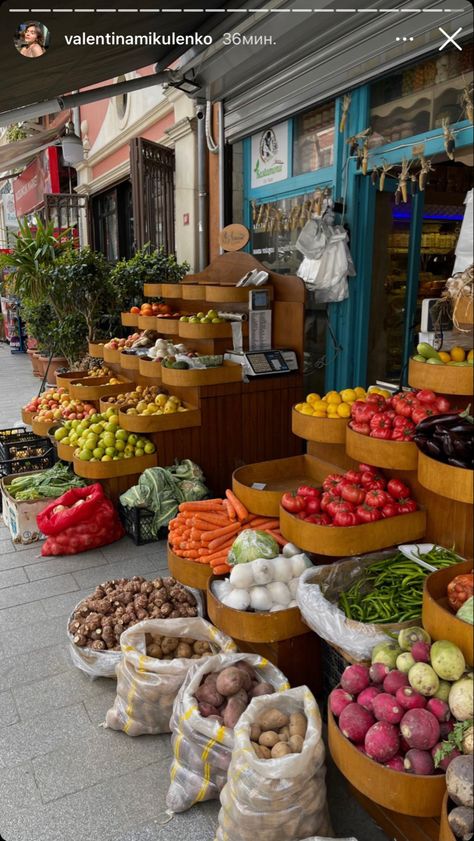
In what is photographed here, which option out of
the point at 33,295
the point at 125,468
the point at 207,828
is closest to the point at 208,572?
the point at 207,828

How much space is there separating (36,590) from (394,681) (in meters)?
2.98

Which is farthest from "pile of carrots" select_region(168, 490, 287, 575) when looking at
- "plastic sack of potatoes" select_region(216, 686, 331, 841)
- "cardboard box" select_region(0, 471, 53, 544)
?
"cardboard box" select_region(0, 471, 53, 544)

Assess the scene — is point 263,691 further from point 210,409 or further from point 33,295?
point 33,295

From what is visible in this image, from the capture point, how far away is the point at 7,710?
317 cm

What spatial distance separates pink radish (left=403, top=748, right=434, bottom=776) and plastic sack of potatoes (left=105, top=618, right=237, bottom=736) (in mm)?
1090

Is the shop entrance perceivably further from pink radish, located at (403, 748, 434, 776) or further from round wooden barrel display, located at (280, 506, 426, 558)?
pink radish, located at (403, 748, 434, 776)

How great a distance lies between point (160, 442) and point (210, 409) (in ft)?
1.88

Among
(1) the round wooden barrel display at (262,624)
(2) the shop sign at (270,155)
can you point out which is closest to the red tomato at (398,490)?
(1) the round wooden barrel display at (262,624)

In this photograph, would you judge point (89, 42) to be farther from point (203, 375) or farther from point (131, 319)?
point (131, 319)

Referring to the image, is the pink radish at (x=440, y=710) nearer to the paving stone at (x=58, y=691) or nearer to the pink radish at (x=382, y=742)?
the pink radish at (x=382, y=742)

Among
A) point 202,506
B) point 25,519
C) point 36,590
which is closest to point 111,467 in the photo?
point 25,519

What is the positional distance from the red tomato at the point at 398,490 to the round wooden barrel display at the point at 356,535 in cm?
13

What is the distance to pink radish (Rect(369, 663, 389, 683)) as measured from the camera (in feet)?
7.86

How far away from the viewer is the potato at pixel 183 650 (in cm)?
307
